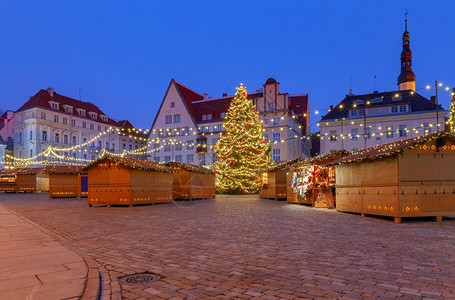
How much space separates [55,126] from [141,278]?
68.3 metres

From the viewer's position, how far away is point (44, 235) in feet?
28.8

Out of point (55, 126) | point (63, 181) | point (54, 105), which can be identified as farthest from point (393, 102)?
point (54, 105)

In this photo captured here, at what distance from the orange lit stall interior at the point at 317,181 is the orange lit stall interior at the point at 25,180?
112 feet

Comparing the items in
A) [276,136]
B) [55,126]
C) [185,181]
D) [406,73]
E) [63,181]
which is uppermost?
[406,73]

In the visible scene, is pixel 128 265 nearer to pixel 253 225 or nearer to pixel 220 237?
pixel 220 237

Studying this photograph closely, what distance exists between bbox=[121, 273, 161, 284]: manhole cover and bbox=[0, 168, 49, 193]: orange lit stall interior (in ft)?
142

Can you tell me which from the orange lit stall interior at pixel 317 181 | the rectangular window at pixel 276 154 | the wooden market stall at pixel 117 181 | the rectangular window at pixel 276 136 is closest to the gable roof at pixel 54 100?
the rectangular window at pixel 276 136

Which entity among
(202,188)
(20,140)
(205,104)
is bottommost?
(202,188)

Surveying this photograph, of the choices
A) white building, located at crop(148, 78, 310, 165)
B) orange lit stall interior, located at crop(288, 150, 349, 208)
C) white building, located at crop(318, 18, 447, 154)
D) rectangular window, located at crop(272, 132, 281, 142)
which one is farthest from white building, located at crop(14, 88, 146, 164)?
orange lit stall interior, located at crop(288, 150, 349, 208)

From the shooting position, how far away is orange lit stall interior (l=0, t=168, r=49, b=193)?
43469 millimetres

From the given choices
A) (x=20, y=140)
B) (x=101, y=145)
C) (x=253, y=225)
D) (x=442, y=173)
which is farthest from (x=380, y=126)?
(x=20, y=140)

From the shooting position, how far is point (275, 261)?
6.24 meters

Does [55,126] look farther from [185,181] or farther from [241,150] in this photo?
[185,181]

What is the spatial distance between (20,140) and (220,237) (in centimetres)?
6888
